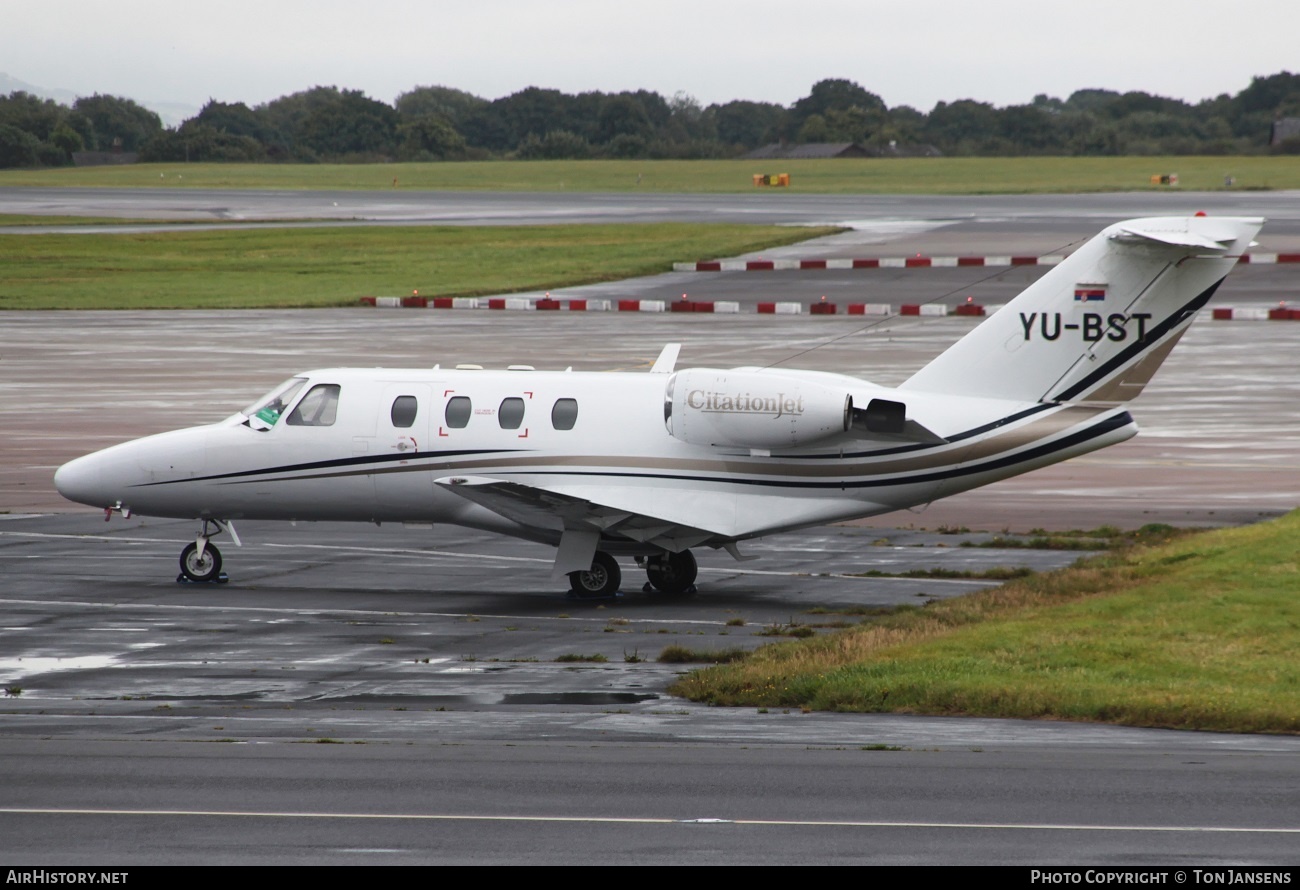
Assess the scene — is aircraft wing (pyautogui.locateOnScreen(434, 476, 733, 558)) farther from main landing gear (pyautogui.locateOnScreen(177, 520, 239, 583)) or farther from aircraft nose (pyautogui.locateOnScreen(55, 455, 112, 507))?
aircraft nose (pyautogui.locateOnScreen(55, 455, 112, 507))

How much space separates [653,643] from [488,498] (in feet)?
12.9

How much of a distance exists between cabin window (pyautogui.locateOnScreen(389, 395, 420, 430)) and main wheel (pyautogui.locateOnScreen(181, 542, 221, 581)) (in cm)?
338

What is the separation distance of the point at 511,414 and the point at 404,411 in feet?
5.21

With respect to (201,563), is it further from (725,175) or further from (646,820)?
(725,175)

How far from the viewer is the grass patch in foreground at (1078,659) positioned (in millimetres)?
16484

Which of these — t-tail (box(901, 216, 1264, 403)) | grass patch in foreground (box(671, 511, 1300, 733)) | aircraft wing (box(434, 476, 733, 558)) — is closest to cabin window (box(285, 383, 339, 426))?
aircraft wing (box(434, 476, 733, 558))

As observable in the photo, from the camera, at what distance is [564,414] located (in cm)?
2373

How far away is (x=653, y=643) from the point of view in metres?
20.6

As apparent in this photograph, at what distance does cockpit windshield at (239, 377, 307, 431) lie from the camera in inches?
977

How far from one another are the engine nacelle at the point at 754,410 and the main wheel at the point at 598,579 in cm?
213

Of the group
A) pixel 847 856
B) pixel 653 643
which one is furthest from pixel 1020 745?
pixel 653 643

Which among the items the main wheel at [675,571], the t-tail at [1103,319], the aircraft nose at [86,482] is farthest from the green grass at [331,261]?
the t-tail at [1103,319]

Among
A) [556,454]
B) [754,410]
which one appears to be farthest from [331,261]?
[754,410]
